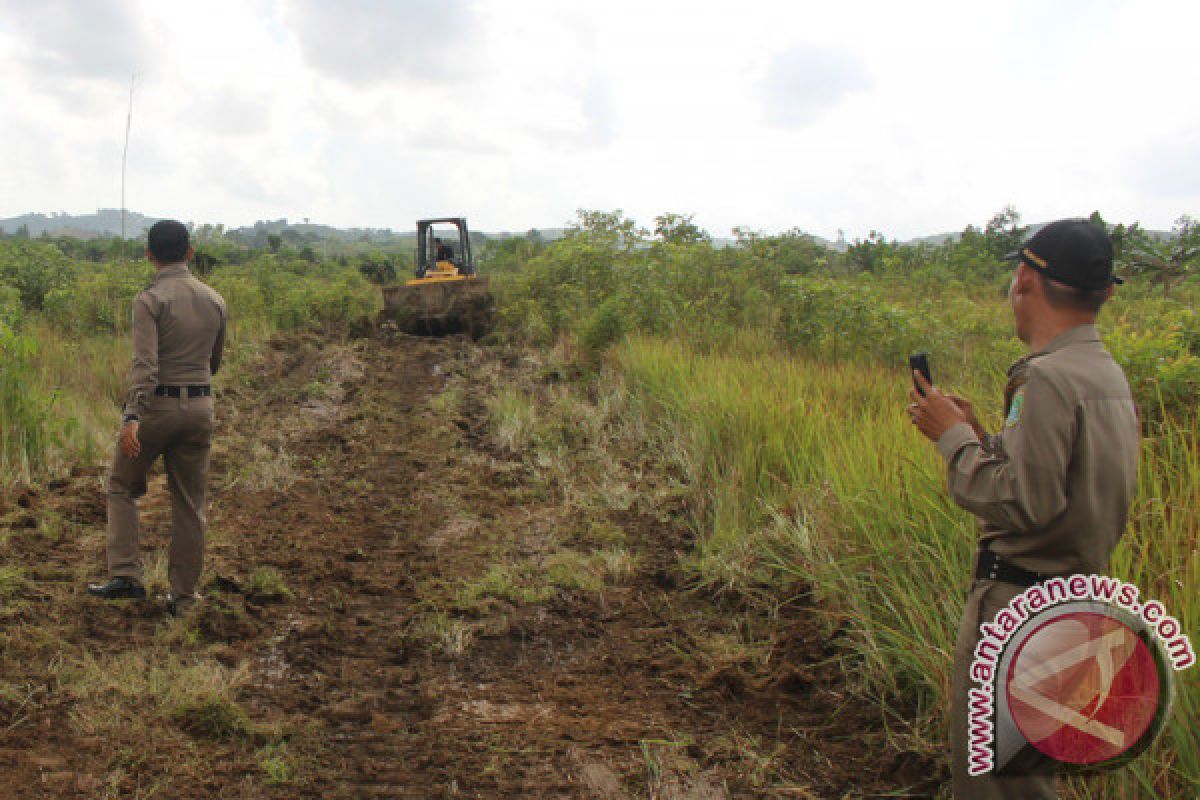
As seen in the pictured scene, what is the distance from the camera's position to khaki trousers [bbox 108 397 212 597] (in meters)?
4.57

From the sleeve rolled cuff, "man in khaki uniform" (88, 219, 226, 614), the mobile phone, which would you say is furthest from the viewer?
"man in khaki uniform" (88, 219, 226, 614)

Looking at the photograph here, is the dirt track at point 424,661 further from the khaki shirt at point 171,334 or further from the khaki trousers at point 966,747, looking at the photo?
the khaki shirt at point 171,334

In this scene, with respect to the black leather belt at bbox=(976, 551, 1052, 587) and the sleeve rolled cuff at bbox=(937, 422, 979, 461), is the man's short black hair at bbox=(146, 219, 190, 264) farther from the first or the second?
the black leather belt at bbox=(976, 551, 1052, 587)

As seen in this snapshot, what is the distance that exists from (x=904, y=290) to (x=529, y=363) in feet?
21.0

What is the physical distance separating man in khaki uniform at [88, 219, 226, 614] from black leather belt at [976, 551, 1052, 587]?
409cm

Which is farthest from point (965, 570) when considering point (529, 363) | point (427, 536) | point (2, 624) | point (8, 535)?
point (529, 363)

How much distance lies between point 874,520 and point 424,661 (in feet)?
7.71

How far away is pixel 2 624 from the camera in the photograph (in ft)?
13.8

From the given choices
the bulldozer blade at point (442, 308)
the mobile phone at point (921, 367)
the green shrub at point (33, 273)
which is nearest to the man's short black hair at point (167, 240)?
the mobile phone at point (921, 367)

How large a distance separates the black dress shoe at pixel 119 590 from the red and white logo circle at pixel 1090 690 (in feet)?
14.8

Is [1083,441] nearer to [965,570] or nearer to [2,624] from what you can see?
[965,570]

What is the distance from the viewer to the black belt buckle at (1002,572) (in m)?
2.16

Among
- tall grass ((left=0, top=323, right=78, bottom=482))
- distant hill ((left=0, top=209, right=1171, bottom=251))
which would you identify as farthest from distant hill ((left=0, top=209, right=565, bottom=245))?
tall grass ((left=0, top=323, right=78, bottom=482))

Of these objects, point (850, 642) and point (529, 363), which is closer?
point (850, 642)
